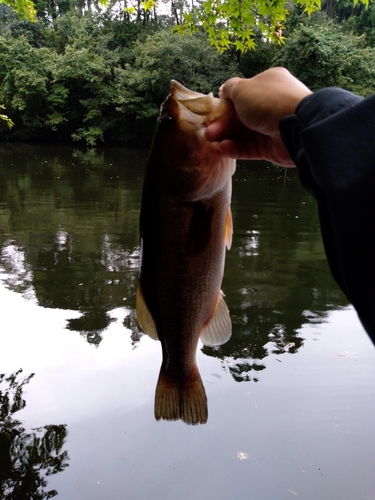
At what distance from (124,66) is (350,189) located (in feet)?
108

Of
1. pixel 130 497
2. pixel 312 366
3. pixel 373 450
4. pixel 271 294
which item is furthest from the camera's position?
pixel 271 294

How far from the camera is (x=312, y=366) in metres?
4.51

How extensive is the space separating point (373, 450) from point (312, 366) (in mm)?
1169

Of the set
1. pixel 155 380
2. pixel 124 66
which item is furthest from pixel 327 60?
pixel 155 380

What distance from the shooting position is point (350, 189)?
96cm

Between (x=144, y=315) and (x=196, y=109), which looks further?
(x=144, y=315)

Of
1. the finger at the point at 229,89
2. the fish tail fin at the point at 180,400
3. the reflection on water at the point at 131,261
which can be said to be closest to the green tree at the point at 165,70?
the reflection on water at the point at 131,261

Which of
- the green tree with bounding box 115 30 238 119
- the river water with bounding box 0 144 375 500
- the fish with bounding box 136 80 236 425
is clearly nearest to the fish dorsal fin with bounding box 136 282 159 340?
the fish with bounding box 136 80 236 425

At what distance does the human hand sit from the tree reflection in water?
2782 mm

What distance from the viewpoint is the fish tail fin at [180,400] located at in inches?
74.9

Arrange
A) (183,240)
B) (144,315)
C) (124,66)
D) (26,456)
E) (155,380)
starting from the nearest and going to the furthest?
(183,240) → (144,315) → (26,456) → (155,380) → (124,66)

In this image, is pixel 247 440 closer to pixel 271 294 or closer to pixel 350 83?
pixel 271 294

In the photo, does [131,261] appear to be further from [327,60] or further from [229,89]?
[327,60]

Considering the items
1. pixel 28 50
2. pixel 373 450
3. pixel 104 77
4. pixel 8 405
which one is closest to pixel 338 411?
pixel 373 450
